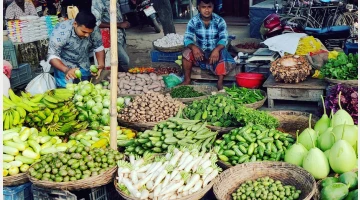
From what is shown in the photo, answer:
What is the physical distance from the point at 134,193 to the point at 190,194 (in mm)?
406

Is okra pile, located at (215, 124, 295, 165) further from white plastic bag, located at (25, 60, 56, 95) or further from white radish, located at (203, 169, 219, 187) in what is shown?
white plastic bag, located at (25, 60, 56, 95)

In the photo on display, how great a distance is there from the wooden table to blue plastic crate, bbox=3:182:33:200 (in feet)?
9.36

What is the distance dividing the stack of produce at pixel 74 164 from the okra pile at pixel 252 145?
2.98 feet

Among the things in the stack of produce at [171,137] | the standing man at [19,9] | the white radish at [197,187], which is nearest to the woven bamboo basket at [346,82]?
the stack of produce at [171,137]

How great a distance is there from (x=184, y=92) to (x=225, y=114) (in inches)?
43.9

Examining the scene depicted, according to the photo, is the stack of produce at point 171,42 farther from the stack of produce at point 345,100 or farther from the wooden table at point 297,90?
the stack of produce at point 345,100

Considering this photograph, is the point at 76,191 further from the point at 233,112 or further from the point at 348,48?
the point at 348,48

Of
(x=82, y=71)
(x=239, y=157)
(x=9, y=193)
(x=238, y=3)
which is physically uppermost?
(x=238, y=3)

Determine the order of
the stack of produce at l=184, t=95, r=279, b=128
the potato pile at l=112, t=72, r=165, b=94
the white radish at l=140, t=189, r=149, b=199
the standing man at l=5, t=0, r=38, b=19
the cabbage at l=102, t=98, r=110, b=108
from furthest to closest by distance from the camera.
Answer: the standing man at l=5, t=0, r=38, b=19, the potato pile at l=112, t=72, r=165, b=94, the cabbage at l=102, t=98, r=110, b=108, the stack of produce at l=184, t=95, r=279, b=128, the white radish at l=140, t=189, r=149, b=199

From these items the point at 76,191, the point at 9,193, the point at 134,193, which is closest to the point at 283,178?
the point at 134,193

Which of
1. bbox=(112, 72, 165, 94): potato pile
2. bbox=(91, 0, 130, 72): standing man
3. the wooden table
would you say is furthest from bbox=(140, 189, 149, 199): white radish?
bbox=(91, 0, 130, 72): standing man

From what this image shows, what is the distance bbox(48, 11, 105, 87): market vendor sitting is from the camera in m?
5.26

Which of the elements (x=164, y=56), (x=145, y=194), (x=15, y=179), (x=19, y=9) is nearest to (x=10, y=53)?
(x=19, y=9)

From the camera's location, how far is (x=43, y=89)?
18.0 ft
